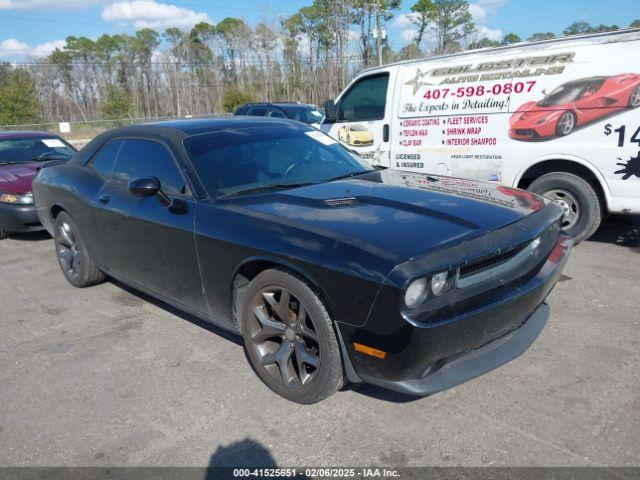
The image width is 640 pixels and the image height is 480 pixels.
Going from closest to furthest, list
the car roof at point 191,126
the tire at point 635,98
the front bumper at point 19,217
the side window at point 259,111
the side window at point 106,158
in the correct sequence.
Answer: the car roof at point 191,126
the side window at point 106,158
the tire at point 635,98
the front bumper at point 19,217
the side window at point 259,111

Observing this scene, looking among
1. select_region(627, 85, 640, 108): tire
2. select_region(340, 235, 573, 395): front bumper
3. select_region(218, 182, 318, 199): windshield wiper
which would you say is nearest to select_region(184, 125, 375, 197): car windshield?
select_region(218, 182, 318, 199): windshield wiper

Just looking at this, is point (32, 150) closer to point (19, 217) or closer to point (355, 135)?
point (19, 217)

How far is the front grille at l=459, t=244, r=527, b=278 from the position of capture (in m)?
2.49

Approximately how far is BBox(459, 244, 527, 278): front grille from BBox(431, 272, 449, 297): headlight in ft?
0.35

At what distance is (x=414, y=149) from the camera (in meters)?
6.63

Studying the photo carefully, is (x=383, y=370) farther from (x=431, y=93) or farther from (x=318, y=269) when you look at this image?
(x=431, y=93)

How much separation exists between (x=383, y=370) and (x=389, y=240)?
0.62 metres

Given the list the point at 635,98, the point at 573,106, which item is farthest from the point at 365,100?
the point at 635,98

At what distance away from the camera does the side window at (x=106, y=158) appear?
14.5ft

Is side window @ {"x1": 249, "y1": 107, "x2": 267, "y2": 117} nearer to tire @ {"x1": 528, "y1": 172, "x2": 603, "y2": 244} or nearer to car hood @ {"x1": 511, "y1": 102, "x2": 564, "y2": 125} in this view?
car hood @ {"x1": 511, "y1": 102, "x2": 564, "y2": 125}

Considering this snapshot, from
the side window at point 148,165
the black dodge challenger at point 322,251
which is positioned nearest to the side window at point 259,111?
the black dodge challenger at point 322,251

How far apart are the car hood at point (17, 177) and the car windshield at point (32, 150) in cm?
34

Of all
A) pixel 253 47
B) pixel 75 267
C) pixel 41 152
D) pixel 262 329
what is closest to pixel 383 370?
pixel 262 329

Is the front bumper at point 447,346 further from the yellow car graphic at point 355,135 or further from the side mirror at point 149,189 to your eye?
the yellow car graphic at point 355,135
